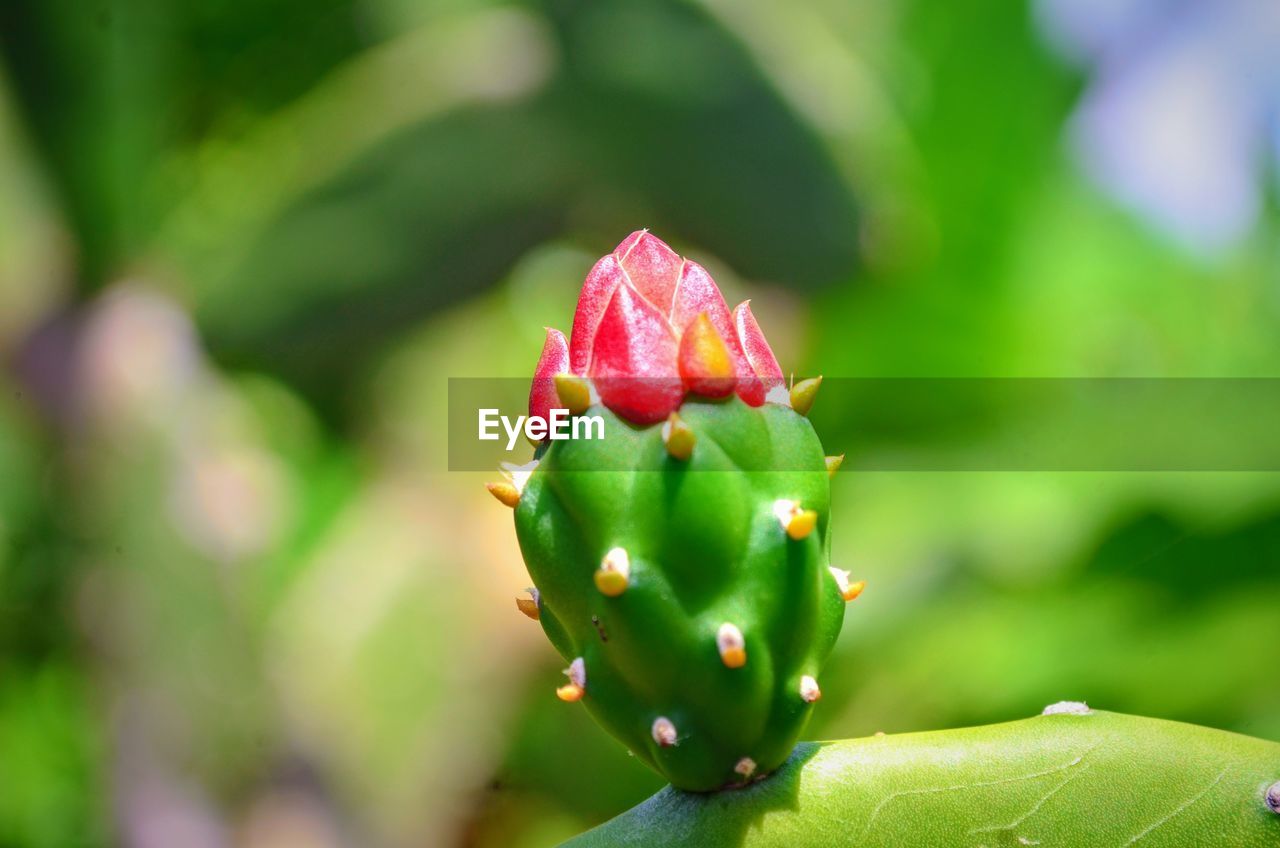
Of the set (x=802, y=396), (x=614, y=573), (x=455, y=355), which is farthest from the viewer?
(x=455, y=355)

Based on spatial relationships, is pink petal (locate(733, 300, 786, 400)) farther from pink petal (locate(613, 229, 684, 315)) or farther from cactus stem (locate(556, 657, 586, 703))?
cactus stem (locate(556, 657, 586, 703))

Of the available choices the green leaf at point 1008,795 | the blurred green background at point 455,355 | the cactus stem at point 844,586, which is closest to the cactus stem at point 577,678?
the green leaf at point 1008,795

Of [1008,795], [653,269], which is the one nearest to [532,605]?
[653,269]

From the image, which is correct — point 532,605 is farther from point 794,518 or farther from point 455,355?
point 455,355

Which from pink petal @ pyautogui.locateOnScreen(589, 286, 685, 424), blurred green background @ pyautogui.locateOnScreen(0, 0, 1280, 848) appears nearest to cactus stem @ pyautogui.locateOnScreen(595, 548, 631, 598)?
pink petal @ pyautogui.locateOnScreen(589, 286, 685, 424)

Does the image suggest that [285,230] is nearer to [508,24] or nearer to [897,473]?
[508,24]

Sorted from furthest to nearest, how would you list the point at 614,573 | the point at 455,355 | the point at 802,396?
the point at 455,355
the point at 802,396
the point at 614,573
